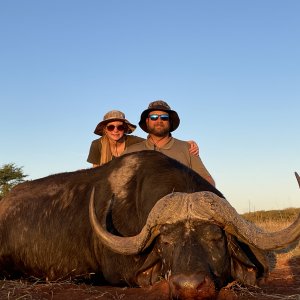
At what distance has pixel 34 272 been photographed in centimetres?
657

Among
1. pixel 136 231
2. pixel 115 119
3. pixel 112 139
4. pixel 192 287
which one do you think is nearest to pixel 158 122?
pixel 115 119

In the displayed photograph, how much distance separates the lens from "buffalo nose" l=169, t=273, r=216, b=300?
12.6ft

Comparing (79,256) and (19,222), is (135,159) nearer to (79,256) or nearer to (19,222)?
(79,256)

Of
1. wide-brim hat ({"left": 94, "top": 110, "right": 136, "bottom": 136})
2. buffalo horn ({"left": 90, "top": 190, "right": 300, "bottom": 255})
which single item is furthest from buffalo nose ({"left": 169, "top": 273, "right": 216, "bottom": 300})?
wide-brim hat ({"left": 94, "top": 110, "right": 136, "bottom": 136})

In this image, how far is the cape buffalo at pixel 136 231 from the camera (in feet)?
14.1

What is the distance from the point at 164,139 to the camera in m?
8.62

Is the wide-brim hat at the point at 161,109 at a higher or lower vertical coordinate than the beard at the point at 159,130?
higher

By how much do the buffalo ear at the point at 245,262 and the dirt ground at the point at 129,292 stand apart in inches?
4.0

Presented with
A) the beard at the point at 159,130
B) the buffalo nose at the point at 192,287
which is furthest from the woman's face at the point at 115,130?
the buffalo nose at the point at 192,287

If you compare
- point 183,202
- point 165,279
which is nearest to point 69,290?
point 165,279

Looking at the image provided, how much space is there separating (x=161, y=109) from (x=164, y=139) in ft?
1.67

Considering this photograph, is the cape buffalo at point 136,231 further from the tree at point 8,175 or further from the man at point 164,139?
the tree at point 8,175

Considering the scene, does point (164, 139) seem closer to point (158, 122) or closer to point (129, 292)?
point (158, 122)

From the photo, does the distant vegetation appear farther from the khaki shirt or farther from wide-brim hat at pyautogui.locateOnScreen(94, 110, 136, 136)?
wide-brim hat at pyautogui.locateOnScreen(94, 110, 136, 136)
